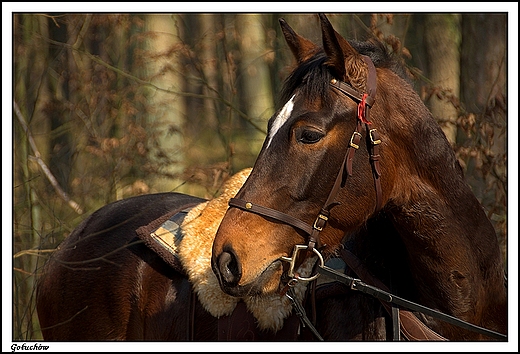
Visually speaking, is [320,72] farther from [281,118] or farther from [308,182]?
[308,182]

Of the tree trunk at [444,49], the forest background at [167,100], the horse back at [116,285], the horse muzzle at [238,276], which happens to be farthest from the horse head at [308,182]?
the tree trunk at [444,49]

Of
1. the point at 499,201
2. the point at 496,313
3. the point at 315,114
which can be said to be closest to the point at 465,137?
the point at 499,201

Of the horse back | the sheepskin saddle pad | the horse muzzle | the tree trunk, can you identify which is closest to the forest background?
the tree trunk

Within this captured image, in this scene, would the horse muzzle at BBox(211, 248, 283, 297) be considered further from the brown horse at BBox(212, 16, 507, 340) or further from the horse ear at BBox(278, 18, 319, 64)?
the horse ear at BBox(278, 18, 319, 64)

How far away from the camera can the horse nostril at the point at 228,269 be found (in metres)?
2.62

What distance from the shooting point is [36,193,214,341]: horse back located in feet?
12.6

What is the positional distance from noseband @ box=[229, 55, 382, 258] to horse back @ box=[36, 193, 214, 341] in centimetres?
115

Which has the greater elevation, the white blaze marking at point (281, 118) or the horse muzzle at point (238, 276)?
the white blaze marking at point (281, 118)

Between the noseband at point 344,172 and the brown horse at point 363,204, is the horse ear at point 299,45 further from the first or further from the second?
the noseband at point 344,172

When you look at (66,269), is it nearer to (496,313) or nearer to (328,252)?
(328,252)

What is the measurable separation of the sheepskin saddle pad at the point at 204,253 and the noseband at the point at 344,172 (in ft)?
1.48

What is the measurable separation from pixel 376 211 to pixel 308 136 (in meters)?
0.48

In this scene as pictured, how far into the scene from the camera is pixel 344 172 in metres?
2.69

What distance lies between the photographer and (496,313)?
2992 mm
